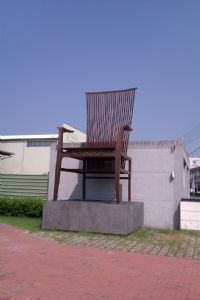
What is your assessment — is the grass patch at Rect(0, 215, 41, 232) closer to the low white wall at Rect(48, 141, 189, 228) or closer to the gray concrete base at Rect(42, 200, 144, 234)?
the gray concrete base at Rect(42, 200, 144, 234)

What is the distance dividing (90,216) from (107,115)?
346 cm

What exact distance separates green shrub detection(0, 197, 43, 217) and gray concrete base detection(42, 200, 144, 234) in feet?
10.3

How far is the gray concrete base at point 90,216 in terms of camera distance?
1005 centimetres

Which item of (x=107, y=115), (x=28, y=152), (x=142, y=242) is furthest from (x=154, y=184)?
(x=28, y=152)

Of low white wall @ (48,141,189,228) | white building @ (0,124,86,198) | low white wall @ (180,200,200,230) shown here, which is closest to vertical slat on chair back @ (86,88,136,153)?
low white wall @ (48,141,189,228)

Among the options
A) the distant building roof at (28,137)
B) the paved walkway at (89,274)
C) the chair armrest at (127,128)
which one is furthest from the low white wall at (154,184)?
the distant building roof at (28,137)

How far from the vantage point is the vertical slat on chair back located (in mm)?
11641

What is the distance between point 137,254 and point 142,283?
2.16 meters

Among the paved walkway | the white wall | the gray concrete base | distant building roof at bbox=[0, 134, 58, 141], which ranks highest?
distant building roof at bbox=[0, 134, 58, 141]

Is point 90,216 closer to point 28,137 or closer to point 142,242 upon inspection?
point 142,242

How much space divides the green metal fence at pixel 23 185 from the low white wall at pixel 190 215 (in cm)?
596

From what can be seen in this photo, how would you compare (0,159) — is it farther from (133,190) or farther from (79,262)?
(79,262)

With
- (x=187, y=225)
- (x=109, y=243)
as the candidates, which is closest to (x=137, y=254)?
(x=109, y=243)

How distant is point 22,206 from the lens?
14.0m
